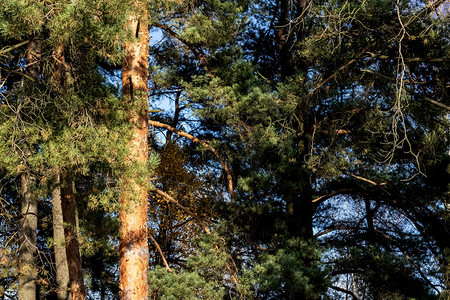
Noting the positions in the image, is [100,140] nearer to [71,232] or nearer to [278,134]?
[71,232]

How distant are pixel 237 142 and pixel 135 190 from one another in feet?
10.4

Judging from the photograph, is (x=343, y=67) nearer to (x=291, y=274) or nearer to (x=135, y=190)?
(x=291, y=274)

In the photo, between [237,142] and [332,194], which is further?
[332,194]

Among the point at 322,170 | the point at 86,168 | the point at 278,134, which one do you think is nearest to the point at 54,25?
the point at 86,168

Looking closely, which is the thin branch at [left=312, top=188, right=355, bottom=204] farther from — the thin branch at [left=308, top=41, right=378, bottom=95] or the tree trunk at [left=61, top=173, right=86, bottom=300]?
the tree trunk at [left=61, top=173, right=86, bottom=300]

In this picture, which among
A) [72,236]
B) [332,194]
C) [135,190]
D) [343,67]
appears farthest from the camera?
[332,194]

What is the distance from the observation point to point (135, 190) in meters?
6.14

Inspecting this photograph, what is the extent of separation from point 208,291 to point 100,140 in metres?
3.32

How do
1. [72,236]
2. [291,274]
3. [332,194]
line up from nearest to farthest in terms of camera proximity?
[72,236], [291,274], [332,194]

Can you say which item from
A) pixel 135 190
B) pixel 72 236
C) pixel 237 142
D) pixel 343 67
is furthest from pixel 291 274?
pixel 343 67

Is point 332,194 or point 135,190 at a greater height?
point 332,194

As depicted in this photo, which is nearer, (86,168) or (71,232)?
(86,168)

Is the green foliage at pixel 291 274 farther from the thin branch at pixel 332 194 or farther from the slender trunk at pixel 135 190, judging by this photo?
the thin branch at pixel 332 194

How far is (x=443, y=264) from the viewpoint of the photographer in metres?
8.05
